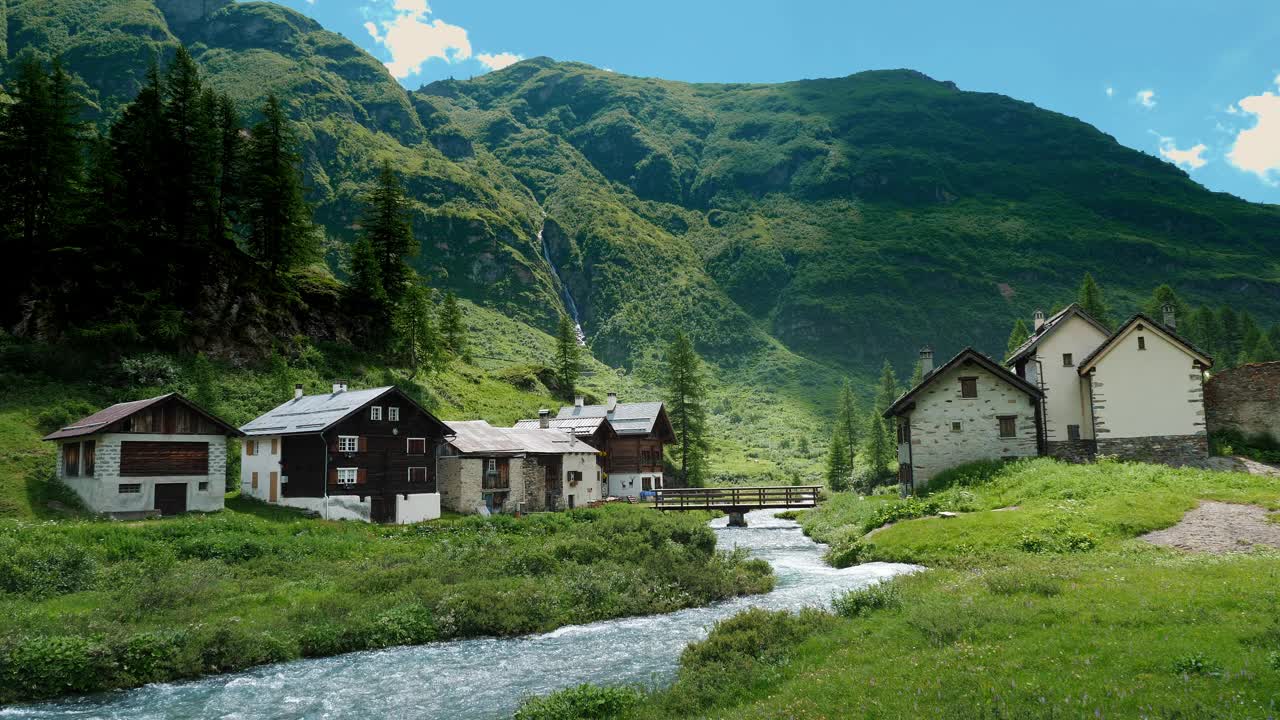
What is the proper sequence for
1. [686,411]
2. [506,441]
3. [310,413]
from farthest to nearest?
[686,411] < [506,441] < [310,413]

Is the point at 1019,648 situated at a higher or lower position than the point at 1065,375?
lower

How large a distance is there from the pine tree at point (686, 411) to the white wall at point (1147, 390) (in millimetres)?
54270

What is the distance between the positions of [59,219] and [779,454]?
102437 millimetres

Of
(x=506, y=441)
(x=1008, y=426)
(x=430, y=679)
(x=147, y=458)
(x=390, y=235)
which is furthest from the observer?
(x=390, y=235)

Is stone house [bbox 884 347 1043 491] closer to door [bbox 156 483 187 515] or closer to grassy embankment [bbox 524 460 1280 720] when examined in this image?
grassy embankment [bbox 524 460 1280 720]

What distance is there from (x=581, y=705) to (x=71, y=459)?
42554 mm

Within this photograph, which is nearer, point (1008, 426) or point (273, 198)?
point (1008, 426)

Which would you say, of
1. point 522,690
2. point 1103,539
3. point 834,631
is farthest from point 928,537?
point 522,690

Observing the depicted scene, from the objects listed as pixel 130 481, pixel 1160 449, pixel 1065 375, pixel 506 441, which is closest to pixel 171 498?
pixel 130 481

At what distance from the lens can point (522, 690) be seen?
Answer: 62.8ft

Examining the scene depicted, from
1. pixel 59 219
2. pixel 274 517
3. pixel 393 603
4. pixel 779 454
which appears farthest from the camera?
pixel 779 454

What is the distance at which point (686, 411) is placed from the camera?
9969cm

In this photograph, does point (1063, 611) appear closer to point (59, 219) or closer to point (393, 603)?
point (393, 603)

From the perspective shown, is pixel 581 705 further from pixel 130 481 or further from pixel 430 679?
pixel 130 481
